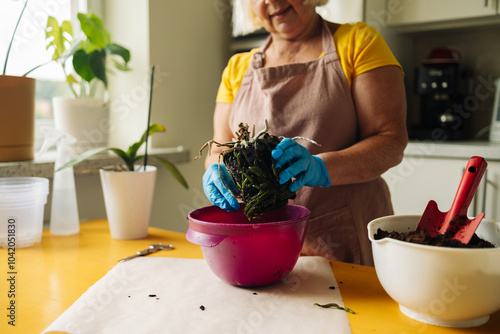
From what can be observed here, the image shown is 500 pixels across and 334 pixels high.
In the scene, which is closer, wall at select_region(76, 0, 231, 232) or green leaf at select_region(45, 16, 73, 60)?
green leaf at select_region(45, 16, 73, 60)

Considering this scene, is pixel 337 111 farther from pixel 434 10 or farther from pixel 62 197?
pixel 434 10

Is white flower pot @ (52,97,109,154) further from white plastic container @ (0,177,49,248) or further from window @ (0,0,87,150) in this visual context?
white plastic container @ (0,177,49,248)

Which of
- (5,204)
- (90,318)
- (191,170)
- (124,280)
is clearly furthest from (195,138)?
(90,318)

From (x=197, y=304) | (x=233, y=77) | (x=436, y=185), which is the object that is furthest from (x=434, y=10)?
(x=197, y=304)

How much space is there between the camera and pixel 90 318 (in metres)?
0.69

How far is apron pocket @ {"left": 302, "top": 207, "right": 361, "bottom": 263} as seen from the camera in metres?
1.14

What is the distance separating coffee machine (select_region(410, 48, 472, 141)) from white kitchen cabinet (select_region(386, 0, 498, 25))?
7.2 inches

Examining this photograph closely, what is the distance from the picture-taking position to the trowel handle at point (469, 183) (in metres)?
0.70

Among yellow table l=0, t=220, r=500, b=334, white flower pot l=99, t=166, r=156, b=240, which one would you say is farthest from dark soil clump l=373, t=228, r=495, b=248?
white flower pot l=99, t=166, r=156, b=240

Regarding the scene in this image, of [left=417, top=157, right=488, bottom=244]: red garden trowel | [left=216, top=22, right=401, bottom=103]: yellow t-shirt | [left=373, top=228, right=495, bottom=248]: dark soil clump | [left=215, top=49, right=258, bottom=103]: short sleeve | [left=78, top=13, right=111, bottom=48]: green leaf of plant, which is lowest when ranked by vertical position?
[left=373, top=228, right=495, bottom=248]: dark soil clump

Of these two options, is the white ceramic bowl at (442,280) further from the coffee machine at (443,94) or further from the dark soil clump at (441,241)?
the coffee machine at (443,94)

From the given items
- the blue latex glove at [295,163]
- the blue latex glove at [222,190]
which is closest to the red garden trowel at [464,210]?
the blue latex glove at [295,163]

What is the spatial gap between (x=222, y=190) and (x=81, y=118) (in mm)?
976

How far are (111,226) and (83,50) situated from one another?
2.18 ft
